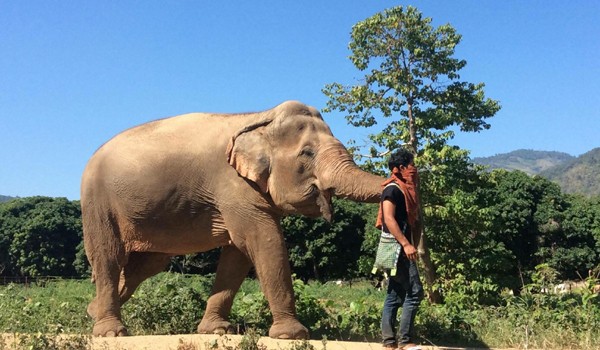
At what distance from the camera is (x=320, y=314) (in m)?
8.41

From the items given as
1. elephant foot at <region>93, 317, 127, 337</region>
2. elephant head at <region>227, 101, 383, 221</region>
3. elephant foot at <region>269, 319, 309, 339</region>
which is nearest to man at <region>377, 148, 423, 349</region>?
elephant head at <region>227, 101, 383, 221</region>

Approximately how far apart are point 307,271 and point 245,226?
3634 cm

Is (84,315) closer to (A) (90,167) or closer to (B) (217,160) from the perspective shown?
(A) (90,167)

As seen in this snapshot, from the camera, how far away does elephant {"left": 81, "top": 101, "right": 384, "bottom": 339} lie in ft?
22.7

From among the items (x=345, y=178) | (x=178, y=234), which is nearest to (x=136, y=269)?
(x=178, y=234)

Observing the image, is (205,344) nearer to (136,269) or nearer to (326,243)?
(136,269)

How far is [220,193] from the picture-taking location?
7328 millimetres

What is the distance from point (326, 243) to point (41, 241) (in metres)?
21.8

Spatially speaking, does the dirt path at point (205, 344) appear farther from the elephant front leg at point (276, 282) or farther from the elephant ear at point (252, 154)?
the elephant ear at point (252, 154)

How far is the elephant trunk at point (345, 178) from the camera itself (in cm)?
642

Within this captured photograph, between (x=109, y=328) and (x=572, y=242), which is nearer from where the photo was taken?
(x=109, y=328)

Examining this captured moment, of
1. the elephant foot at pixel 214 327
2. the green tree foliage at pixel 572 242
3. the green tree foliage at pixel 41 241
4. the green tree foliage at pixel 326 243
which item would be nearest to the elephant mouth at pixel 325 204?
the elephant foot at pixel 214 327

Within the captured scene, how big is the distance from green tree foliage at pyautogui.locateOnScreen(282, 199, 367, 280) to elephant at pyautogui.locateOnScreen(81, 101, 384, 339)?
31.2 meters

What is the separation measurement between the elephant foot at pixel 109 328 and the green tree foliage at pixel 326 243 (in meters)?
31.5
